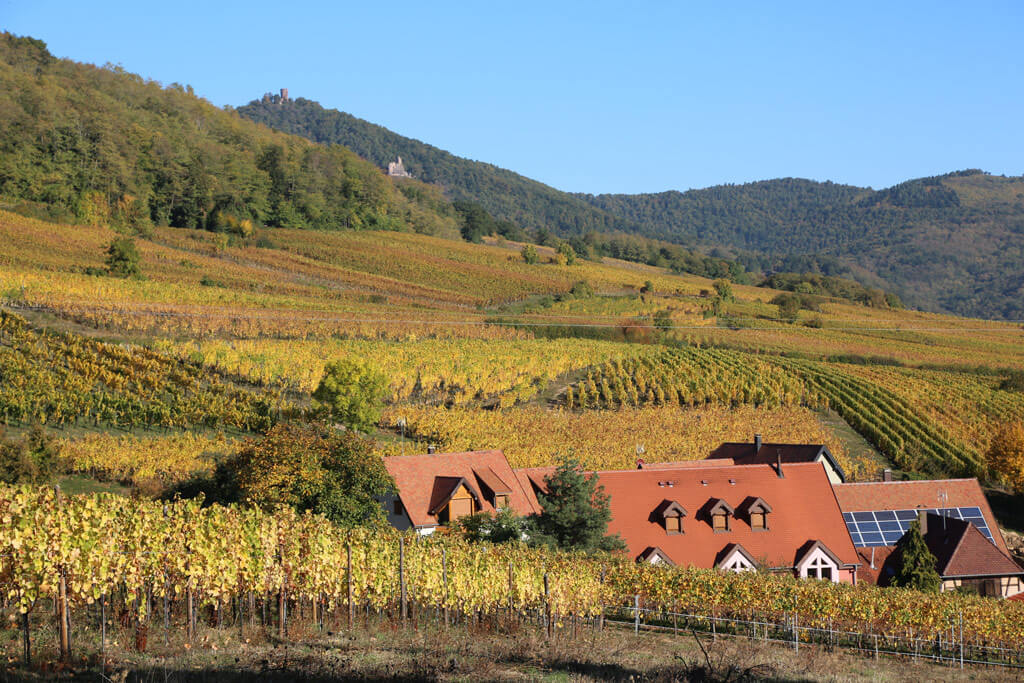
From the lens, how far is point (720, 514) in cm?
3195

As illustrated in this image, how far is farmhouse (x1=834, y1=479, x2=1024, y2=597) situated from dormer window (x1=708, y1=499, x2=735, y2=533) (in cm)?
516

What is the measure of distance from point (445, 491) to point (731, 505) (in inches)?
375

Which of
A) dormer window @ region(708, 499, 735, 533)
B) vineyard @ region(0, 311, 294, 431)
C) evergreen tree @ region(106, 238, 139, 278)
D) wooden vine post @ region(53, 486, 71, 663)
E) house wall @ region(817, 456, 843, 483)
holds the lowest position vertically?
dormer window @ region(708, 499, 735, 533)

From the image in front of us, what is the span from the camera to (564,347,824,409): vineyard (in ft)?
201

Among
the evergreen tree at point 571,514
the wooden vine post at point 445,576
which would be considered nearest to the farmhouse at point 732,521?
the evergreen tree at point 571,514

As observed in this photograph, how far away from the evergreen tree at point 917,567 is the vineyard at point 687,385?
97.1 feet

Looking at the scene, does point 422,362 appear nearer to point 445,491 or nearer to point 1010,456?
point 445,491

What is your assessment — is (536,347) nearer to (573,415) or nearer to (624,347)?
(624,347)

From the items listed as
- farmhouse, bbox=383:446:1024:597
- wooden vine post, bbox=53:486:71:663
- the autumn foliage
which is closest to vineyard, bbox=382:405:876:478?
the autumn foliage

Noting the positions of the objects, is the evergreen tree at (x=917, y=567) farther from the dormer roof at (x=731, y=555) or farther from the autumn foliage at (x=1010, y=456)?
the autumn foliage at (x=1010, y=456)

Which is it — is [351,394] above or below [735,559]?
above

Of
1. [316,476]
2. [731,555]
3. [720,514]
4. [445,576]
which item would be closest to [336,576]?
[445,576]


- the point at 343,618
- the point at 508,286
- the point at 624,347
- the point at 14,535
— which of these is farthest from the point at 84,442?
the point at 508,286

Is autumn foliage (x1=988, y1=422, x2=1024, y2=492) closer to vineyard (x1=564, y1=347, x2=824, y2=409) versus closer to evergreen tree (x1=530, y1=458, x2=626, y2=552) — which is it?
vineyard (x1=564, y1=347, x2=824, y2=409)
